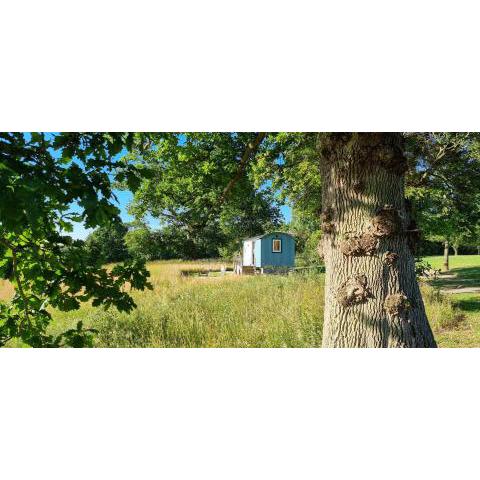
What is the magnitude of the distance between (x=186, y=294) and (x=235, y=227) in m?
0.63

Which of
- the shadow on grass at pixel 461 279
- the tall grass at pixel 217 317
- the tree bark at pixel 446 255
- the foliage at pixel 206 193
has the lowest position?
the tall grass at pixel 217 317

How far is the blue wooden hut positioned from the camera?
286cm

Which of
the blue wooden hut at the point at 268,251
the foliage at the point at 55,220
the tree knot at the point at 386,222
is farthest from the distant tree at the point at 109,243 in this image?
the tree knot at the point at 386,222

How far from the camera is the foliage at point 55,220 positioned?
1293 mm

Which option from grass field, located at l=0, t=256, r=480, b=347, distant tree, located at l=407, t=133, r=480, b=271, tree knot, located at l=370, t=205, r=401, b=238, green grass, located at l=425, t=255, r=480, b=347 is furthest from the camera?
distant tree, located at l=407, t=133, r=480, b=271

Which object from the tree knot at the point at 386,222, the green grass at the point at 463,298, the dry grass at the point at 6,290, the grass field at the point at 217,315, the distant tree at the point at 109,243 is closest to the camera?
the tree knot at the point at 386,222

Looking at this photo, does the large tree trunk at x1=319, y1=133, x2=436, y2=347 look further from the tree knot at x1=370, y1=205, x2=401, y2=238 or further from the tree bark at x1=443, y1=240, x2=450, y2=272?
the tree bark at x1=443, y1=240, x2=450, y2=272

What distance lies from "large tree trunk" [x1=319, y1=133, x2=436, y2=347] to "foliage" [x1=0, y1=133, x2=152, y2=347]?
96 centimetres

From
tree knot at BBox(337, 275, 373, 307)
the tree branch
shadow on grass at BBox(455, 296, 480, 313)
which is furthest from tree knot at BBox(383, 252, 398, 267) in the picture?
shadow on grass at BBox(455, 296, 480, 313)

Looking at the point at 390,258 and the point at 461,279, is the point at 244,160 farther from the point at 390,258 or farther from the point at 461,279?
the point at 461,279

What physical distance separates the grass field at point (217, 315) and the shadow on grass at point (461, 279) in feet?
0.15

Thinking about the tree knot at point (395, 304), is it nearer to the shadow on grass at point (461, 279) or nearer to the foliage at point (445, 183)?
the shadow on grass at point (461, 279)
